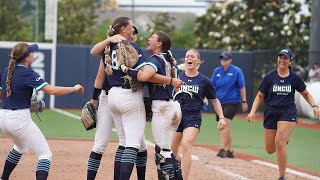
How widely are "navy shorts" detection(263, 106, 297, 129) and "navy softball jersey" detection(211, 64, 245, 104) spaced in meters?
3.86

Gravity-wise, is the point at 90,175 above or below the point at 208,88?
below

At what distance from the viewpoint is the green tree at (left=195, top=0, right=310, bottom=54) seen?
3359 centimetres

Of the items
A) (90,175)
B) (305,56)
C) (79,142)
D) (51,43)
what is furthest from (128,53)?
(305,56)

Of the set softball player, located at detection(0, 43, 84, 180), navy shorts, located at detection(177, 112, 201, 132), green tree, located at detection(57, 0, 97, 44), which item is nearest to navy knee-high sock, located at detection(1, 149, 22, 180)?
softball player, located at detection(0, 43, 84, 180)

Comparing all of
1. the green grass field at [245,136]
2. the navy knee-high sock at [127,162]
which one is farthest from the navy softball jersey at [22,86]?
the green grass field at [245,136]

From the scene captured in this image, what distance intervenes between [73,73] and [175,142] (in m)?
17.7

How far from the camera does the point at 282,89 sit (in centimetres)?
1216

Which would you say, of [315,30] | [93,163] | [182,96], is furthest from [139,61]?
[315,30]

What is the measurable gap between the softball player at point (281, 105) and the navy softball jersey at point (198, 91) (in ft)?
3.19

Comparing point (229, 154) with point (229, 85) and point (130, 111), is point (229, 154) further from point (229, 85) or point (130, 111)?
point (130, 111)

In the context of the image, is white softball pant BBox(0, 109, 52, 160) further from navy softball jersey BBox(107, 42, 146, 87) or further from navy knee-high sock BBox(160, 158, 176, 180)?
navy knee-high sock BBox(160, 158, 176, 180)

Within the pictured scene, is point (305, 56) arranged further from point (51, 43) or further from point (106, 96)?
point (106, 96)

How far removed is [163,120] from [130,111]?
444 mm

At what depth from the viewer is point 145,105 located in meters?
9.98
